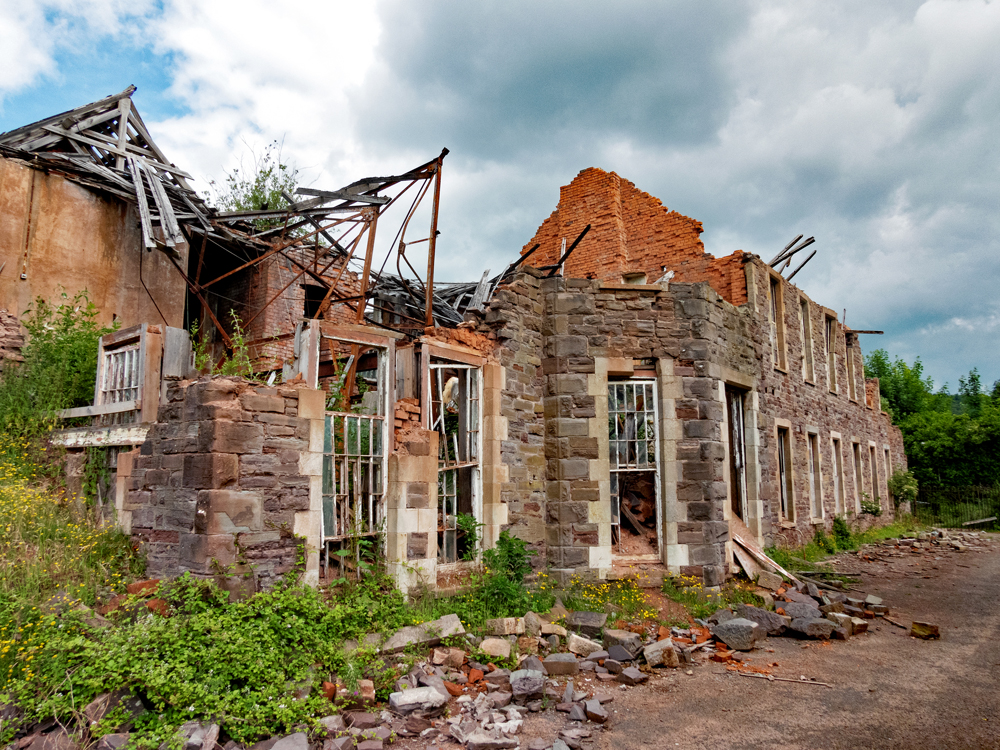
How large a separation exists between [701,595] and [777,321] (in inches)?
306

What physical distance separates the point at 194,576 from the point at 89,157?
27.8 ft

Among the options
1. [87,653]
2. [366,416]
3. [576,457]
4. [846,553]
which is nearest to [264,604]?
[87,653]

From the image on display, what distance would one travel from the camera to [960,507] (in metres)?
22.1

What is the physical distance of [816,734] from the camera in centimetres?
513

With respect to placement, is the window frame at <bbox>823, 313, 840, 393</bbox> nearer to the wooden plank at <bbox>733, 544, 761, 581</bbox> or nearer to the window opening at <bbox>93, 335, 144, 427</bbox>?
the wooden plank at <bbox>733, 544, 761, 581</bbox>

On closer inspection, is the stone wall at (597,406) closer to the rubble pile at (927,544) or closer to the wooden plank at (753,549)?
the wooden plank at (753,549)

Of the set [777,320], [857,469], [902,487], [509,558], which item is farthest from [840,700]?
[902,487]

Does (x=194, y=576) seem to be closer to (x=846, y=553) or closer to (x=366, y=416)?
(x=366, y=416)

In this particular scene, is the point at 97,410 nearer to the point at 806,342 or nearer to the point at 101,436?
the point at 101,436

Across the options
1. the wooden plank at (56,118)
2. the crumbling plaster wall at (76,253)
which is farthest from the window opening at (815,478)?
the wooden plank at (56,118)

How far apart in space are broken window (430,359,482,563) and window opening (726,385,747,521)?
15.8ft

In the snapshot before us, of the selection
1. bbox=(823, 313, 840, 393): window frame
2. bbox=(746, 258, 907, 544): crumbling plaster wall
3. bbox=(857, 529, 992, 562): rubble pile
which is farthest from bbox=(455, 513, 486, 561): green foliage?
bbox=(823, 313, 840, 393): window frame

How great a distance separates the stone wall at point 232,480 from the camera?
19.1ft

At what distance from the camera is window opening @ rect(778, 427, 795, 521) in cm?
1375
